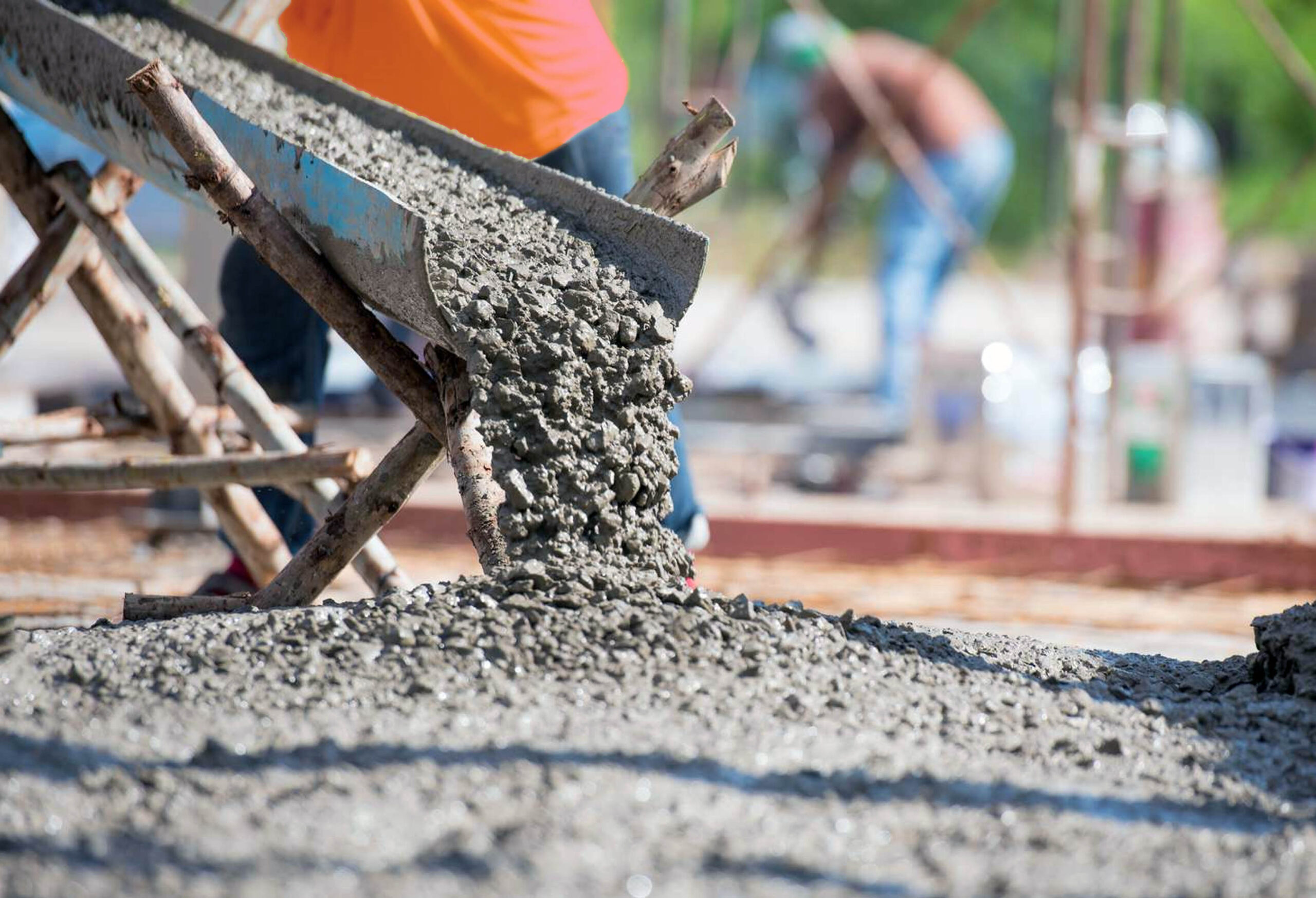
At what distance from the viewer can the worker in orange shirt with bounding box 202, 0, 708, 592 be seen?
3070mm

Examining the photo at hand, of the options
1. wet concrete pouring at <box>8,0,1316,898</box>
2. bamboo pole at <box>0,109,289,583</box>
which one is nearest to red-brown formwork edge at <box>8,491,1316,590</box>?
bamboo pole at <box>0,109,289,583</box>

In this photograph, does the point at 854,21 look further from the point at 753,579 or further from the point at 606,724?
the point at 606,724

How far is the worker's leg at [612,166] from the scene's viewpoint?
3.09 meters

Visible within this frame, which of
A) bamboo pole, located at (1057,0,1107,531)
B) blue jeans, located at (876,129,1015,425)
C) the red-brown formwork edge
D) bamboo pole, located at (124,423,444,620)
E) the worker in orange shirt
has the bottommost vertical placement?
bamboo pole, located at (124,423,444,620)

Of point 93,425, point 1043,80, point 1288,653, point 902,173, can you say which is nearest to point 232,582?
point 93,425

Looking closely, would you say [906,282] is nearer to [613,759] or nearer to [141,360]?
[141,360]

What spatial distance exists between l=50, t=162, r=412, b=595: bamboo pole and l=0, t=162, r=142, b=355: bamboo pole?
2.0 inches

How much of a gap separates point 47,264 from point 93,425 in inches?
18.3

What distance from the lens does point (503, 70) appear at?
3.07 metres

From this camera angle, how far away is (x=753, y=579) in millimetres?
4832

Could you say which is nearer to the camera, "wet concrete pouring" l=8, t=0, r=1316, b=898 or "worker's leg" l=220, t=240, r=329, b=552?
"wet concrete pouring" l=8, t=0, r=1316, b=898

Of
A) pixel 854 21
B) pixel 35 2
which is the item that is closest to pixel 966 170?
pixel 35 2

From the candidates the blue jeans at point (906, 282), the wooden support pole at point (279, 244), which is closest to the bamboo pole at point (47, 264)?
the wooden support pole at point (279, 244)

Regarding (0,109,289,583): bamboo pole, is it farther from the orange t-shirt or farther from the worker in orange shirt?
the orange t-shirt
